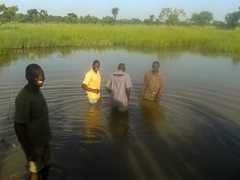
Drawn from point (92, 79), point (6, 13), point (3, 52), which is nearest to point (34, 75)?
point (92, 79)

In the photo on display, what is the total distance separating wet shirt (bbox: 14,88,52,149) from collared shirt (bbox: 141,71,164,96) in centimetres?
364

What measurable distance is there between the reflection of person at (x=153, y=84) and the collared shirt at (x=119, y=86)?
1.07 metres

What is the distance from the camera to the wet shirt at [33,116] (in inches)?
91.4

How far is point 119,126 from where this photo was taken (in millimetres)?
5039

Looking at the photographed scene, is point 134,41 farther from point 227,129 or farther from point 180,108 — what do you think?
point 227,129

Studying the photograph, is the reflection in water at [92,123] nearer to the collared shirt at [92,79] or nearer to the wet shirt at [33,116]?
the collared shirt at [92,79]

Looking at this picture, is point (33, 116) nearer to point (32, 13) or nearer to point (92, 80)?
point (92, 80)

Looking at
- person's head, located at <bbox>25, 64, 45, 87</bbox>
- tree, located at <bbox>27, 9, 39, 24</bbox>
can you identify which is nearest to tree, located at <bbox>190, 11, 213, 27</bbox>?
tree, located at <bbox>27, 9, 39, 24</bbox>

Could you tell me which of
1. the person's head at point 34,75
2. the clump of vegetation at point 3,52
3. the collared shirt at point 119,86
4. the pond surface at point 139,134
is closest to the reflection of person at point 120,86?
the collared shirt at point 119,86

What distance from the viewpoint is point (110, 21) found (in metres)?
56.2

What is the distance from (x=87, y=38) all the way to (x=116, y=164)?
18.9m

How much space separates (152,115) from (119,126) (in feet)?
3.76

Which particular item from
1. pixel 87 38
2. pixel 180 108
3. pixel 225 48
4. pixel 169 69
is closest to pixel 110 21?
pixel 87 38

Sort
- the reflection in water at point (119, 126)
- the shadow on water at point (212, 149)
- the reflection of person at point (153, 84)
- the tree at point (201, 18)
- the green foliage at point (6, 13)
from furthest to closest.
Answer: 1. the tree at point (201, 18)
2. the green foliage at point (6, 13)
3. the reflection of person at point (153, 84)
4. the reflection in water at point (119, 126)
5. the shadow on water at point (212, 149)
